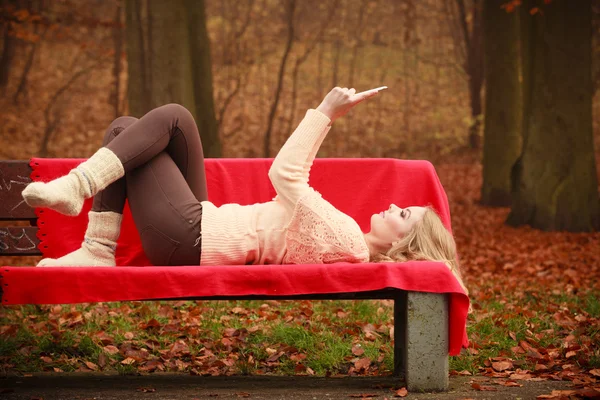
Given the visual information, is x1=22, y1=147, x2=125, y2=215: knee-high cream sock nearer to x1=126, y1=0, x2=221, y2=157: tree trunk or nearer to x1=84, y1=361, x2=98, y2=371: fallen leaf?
x1=84, y1=361, x2=98, y2=371: fallen leaf

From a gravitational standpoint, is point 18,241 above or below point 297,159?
below

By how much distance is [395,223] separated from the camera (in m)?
4.12

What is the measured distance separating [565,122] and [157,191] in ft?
26.8

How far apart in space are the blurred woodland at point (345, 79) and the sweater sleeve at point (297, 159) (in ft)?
19.7

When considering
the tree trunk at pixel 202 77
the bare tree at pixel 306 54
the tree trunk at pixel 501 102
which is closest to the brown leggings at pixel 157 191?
the tree trunk at pixel 202 77

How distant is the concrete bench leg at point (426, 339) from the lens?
12.3 feet

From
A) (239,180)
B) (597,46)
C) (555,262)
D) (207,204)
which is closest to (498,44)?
(555,262)

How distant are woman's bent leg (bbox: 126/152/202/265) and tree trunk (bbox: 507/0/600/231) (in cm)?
793

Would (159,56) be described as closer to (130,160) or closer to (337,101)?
(130,160)

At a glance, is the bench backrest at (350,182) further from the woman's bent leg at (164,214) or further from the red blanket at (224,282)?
the red blanket at (224,282)

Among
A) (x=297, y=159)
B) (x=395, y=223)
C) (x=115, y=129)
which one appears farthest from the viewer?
(x=115, y=129)

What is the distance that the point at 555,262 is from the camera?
877cm

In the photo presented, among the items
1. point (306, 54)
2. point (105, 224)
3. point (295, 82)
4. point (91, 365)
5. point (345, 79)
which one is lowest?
point (91, 365)

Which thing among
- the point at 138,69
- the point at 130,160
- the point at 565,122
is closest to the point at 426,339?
the point at 130,160
